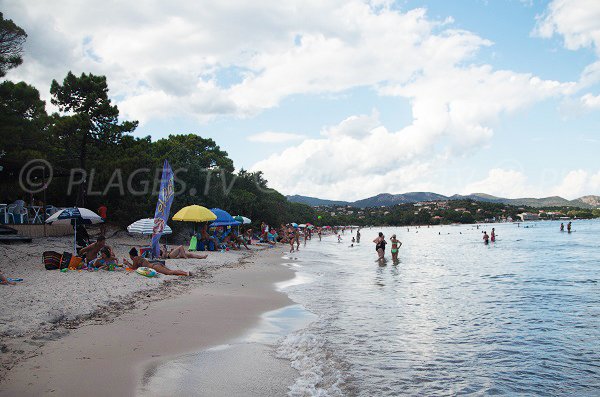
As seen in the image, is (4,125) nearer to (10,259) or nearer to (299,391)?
(10,259)

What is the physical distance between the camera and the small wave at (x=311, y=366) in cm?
478

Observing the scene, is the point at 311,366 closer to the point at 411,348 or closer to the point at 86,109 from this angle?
the point at 411,348

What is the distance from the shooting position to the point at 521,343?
708 centimetres

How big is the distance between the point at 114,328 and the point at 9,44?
46.7 feet

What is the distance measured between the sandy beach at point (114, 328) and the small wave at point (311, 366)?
0.65 ft

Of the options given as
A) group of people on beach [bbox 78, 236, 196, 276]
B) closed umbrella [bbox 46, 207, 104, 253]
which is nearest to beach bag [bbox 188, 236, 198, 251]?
closed umbrella [bbox 46, 207, 104, 253]

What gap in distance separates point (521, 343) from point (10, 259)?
1378cm

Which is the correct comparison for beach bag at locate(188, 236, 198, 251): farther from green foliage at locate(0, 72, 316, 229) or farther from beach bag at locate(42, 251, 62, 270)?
beach bag at locate(42, 251, 62, 270)

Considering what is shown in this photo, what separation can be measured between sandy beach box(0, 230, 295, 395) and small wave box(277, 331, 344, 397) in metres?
0.20

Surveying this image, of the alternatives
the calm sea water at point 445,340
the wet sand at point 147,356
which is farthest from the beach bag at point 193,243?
the wet sand at point 147,356

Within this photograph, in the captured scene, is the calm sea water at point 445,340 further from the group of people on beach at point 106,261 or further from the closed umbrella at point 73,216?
the closed umbrella at point 73,216

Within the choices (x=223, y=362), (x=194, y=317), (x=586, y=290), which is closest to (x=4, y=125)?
(x=194, y=317)

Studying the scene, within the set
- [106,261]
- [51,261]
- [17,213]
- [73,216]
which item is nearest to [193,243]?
[73,216]

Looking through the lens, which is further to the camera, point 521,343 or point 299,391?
point 521,343
